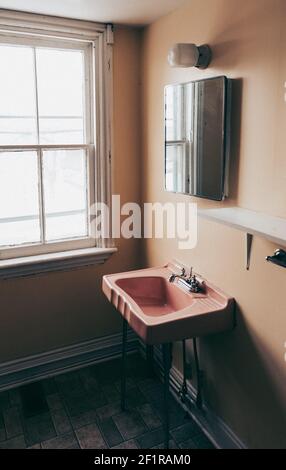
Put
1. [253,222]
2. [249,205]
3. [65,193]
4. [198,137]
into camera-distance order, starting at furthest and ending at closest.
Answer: [65,193] < [198,137] < [249,205] < [253,222]

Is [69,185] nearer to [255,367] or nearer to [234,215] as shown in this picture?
[234,215]

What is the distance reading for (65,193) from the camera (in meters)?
2.57

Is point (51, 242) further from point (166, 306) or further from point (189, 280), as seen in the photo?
point (189, 280)

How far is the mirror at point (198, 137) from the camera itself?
1.81 meters

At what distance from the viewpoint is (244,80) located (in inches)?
66.9

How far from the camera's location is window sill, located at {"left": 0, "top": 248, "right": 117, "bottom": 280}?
7.94 feet

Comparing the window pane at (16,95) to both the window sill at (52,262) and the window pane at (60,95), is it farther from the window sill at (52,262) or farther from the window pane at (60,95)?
the window sill at (52,262)

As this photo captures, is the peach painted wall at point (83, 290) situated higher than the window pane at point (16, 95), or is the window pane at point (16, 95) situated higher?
the window pane at point (16, 95)

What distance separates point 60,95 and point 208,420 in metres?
2.02

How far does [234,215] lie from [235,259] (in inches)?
11.1

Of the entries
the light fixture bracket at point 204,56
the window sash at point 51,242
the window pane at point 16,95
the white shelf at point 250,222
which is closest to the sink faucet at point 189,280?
the white shelf at point 250,222

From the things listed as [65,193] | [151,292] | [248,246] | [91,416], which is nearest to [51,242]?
[65,193]

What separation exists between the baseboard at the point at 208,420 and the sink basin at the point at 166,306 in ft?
1.65
